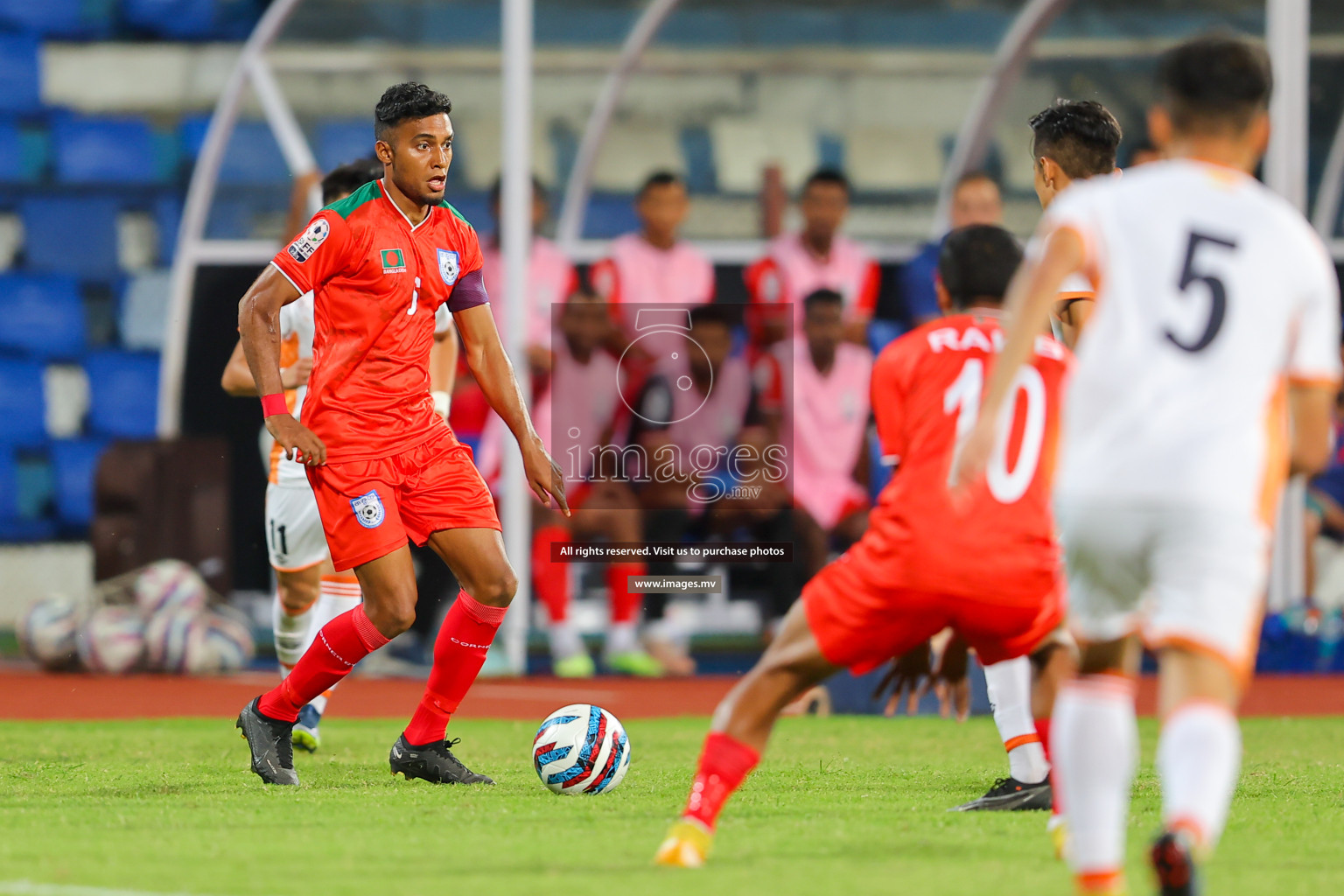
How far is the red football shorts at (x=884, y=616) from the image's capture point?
4238 millimetres

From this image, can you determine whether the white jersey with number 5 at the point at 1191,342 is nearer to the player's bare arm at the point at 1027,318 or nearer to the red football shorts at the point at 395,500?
the player's bare arm at the point at 1027,318

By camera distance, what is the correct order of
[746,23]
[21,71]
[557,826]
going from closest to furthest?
[557,826]
[746,23]
[21,71]

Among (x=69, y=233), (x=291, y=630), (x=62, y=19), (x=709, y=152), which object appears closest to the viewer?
(x=291, y=630)

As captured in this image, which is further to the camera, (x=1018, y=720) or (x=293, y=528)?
(x=293, y=528)

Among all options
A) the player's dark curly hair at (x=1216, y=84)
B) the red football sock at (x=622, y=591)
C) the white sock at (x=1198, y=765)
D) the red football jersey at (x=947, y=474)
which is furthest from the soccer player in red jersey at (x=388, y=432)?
the red football sock at (x=622, y=591)

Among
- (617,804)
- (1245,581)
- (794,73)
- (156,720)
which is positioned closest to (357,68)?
(794,73)

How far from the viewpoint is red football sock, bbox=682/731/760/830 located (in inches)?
168

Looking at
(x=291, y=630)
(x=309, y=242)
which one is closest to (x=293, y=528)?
(x=291, y=630)

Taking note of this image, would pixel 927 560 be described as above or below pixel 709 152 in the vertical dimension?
below

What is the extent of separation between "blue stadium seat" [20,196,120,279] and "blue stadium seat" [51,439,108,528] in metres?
Answer: 1.46

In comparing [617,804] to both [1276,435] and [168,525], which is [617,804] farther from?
[168,525]

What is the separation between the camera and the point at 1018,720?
554 centimetres

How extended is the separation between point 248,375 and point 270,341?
127cm

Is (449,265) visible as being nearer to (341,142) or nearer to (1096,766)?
(1096,766)
